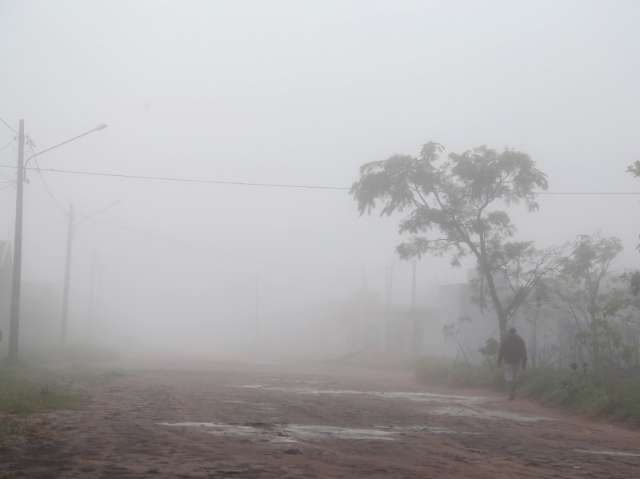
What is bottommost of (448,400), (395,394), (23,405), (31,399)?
(395,394)

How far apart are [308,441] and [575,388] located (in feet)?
31.4

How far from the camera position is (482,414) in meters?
15.7

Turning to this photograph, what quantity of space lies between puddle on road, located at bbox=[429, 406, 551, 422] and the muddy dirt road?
0.02 meters

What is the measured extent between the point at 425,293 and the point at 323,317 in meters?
23.8

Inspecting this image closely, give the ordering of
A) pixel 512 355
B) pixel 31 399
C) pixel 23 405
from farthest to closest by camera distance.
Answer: pixel 512 355, pixel 31 399, pixel 23 405

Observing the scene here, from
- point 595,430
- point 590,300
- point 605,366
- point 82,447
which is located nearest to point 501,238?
point 590,300

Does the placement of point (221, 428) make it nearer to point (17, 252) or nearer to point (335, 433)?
point (335, 433)

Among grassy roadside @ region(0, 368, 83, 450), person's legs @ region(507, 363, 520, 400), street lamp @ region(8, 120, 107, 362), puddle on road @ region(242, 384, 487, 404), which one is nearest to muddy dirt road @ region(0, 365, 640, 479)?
grassy roadside @ region(0, 368, 83, 450)

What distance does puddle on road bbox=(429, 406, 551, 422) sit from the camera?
15.2 m

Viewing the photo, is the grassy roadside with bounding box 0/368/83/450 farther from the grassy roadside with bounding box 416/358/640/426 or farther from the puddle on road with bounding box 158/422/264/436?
the grassy roadside with bounding box 416/358/640/426

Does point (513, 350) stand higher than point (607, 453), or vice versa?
point (513, 350)

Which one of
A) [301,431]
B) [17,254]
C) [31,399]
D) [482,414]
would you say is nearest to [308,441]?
A: [301,431]

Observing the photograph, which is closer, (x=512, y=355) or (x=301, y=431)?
(x=301, y=431)

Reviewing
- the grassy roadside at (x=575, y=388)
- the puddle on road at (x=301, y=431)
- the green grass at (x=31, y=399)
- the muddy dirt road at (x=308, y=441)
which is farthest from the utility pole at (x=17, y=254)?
the puddle on road at (x=301, y=431)
